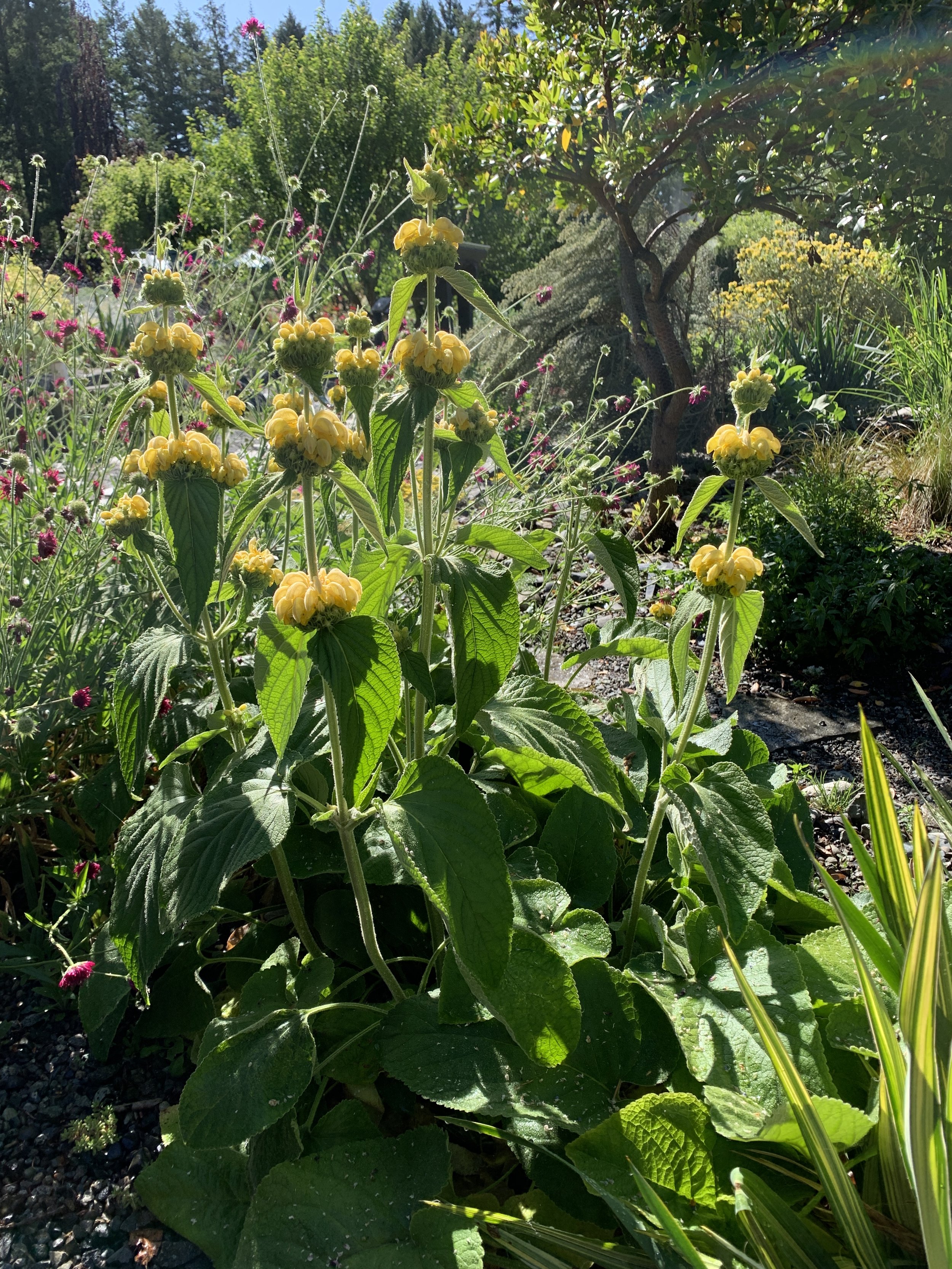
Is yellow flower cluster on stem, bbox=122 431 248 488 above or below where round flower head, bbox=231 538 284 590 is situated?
above

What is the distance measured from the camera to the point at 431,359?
1082 mm

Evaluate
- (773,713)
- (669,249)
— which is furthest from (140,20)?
(773,713)

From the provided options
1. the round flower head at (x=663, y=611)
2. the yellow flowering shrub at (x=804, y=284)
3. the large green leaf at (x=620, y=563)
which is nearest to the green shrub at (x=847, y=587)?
the round flower head at (x=663, y=611)

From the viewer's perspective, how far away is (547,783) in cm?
163

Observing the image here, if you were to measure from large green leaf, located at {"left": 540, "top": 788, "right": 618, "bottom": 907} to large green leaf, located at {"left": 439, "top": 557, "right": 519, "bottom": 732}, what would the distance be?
436 mm

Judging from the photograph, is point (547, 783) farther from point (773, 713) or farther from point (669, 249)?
point (669, 249)

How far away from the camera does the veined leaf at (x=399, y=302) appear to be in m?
1.09

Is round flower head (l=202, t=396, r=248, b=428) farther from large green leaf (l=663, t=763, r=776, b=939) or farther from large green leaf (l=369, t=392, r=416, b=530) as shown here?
large green leaf (l=663, t=763, r=776, b=939)

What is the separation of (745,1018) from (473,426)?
948mm

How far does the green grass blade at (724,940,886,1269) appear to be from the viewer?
84cm

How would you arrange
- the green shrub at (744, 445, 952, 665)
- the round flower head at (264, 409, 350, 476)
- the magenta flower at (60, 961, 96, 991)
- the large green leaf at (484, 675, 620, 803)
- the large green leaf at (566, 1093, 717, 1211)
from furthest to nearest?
the green shrub at (744, 445, 952, 665)
the magenta flower at (60, 961, 96, 991)
the large green leaf at (484, 675, 620, 803)
the large green leaf at (566, 1093, 717, 1211)
the round flower head at (264, 409, 350, 476)

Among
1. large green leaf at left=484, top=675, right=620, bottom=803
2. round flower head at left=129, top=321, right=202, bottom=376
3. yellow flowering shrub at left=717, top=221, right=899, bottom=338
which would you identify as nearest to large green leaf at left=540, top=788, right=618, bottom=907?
large green leaf at left=484, top=675, right=620, bottom=803

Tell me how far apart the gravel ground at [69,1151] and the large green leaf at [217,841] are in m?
0.49

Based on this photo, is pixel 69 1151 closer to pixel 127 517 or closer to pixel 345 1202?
pixel 345 1202
